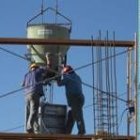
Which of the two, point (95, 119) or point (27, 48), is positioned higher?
point (27, 48)

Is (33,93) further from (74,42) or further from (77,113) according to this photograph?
(74,42)

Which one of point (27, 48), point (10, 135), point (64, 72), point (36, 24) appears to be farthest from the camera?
point (36, 24)

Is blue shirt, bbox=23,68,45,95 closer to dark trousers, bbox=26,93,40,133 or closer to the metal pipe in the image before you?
dark trousers, bbox=26,93,40,133

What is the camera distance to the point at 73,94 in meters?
17.5

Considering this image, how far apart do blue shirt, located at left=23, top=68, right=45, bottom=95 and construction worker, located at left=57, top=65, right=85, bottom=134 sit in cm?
44

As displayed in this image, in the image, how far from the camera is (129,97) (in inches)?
667

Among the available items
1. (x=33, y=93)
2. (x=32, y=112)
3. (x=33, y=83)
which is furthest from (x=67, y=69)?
Answer: (x=32, y=112)

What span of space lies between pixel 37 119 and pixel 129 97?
6.45 feet

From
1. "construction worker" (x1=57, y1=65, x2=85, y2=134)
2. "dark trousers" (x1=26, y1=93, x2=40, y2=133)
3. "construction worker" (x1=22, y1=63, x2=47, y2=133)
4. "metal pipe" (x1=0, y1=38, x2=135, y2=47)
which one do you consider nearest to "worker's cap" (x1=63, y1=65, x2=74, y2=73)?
"construction worker" (x1=57, y1=65, x2=85, y2=134)

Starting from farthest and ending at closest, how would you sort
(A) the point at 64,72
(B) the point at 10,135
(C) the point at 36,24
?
(C) the point at 36,24
(A) the point at 64,72
(B) the point at 10,135

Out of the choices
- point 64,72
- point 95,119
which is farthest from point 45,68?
point 95,119

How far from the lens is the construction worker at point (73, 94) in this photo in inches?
685

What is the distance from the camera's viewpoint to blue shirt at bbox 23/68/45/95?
17.3 meters

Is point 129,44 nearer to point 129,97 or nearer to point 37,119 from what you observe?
point 129,97
